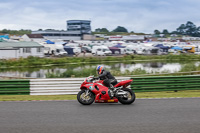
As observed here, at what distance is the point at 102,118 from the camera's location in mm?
9180

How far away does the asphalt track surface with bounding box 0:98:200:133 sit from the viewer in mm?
7898

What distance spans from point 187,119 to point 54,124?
3.63 m

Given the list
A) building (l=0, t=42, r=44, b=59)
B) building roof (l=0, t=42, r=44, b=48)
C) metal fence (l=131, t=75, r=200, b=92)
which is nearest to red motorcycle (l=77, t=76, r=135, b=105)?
metal fence (l=131, t=75, r=200, b=92)

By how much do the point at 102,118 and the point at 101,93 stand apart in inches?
96.5

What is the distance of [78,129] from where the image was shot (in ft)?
25.8

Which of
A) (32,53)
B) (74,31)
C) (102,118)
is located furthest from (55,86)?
(74,31)

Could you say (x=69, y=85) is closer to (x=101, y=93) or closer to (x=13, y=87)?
(x=13, y=87)

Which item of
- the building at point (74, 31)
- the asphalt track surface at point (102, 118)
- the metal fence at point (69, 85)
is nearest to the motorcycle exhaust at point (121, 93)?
the asphalt track surface at point (102, 118)

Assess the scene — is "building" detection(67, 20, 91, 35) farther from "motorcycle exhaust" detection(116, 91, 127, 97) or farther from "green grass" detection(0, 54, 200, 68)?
"motorcycle exhaust" detection(116, 91, 127, 97)

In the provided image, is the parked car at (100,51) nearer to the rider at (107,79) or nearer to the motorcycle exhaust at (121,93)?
the rider at (107,79)

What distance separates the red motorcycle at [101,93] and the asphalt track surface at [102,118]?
0.72ft

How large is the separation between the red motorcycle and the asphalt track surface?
8.6 inches

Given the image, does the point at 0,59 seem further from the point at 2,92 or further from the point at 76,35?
the point at 76,35

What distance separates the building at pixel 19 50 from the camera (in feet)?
172
